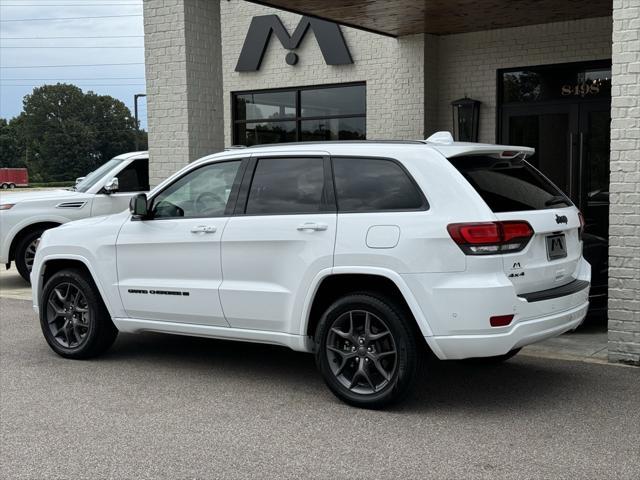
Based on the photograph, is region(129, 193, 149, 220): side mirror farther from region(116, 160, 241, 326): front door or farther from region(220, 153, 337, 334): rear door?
region(220, 153, 337, 334): rear door

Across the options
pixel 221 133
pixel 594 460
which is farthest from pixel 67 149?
pixel 594 460

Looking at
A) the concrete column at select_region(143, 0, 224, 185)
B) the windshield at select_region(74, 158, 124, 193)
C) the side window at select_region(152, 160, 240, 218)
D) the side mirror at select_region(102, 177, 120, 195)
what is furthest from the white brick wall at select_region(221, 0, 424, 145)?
the side window at select_region(152, 160, 240, 218)

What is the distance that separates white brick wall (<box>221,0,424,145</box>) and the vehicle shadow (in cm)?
640

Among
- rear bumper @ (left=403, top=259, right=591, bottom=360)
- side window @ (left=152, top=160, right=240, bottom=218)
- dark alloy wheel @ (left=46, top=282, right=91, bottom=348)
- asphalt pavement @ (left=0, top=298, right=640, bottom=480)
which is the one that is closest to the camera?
asphalt pavement @ (left=0, top=298, right=640, bottom=480)

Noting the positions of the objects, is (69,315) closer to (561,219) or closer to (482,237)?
(482,237)

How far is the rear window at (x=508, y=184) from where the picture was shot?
564 centimetres

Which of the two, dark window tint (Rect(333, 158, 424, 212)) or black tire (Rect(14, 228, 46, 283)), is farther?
black tire (Rect(14, 228, 46, 283))

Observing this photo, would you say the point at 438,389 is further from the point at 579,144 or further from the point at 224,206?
Answer: the point at 579,144

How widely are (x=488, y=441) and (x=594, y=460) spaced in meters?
0.63

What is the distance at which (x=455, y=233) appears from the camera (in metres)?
5.39

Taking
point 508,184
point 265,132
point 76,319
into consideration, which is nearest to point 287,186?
point 508,184

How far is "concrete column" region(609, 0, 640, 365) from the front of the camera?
687 cm

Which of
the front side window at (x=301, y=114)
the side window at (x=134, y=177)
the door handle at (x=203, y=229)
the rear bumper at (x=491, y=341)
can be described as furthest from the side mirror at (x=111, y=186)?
the rear bumper at (x=491, y=341)

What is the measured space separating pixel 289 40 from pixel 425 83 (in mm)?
2661
